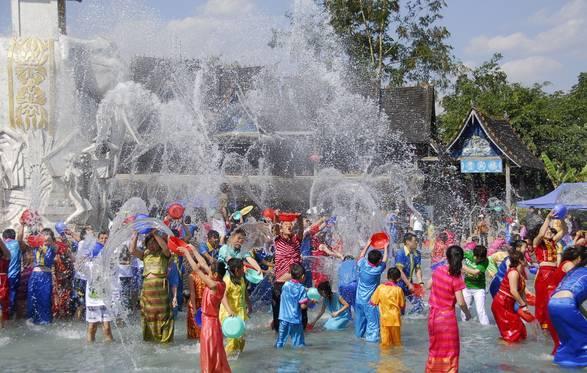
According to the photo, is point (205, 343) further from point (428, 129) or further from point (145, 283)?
point (428, 129)

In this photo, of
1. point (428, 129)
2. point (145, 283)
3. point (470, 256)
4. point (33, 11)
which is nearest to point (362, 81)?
point (428, 129)

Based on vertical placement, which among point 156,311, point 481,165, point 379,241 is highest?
point 481,165

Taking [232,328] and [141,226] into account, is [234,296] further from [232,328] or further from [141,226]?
[141,226]

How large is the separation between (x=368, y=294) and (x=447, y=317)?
8.52 feet

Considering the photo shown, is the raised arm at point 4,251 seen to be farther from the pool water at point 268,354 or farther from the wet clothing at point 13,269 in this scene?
the pool water at point 268,354

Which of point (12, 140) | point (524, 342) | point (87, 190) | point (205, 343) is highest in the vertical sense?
point (12, 140)

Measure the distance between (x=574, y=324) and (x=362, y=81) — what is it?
1186 inches

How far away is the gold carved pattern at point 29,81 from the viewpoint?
1509 centimetres

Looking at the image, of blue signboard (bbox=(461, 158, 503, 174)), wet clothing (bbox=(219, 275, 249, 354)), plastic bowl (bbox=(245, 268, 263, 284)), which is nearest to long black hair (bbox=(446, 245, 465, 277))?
wet clothing (bbox=(219, 275, 249, 354))

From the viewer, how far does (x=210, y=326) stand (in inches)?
270

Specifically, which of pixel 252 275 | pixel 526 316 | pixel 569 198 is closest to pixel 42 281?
pixel 252 275

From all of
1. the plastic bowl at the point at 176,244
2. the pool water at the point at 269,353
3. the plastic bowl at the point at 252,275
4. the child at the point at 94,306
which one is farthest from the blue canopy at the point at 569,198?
the plastic bowl at the point at 176,244

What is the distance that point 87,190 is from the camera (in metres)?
14.6

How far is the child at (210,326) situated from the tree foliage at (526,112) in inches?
1133
